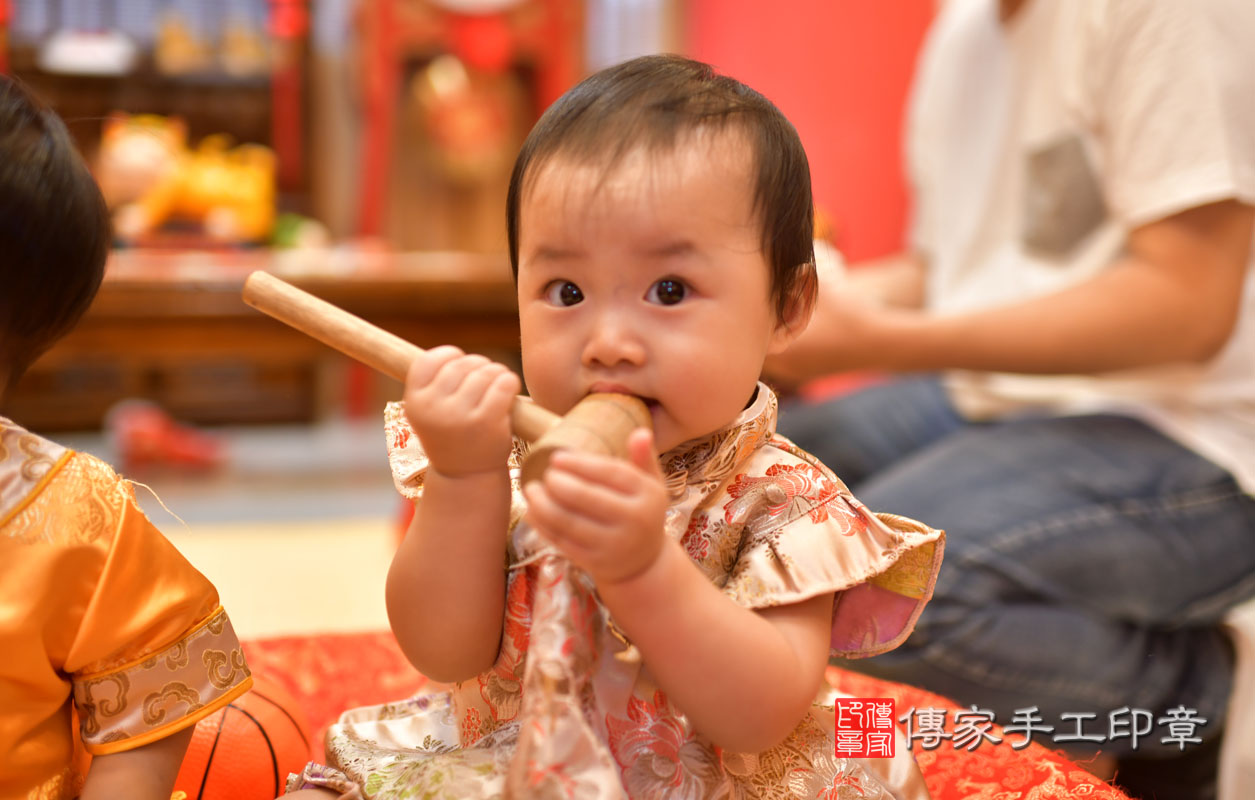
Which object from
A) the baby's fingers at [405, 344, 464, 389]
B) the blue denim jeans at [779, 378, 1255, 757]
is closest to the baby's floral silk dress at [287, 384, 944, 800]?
the baby's fingers at [405, 344, 464, 389]

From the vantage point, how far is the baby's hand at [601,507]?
423mm

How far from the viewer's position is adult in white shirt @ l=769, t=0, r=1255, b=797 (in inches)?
38.5

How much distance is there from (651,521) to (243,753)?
0.39 meters

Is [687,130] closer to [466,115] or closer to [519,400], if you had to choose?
[519,400]

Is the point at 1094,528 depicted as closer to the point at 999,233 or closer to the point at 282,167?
the point at 999,233

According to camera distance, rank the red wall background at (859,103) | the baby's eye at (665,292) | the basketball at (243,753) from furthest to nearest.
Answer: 1. the red wall background at (859,103)
2. the basketball at (243,753)
3. the baby's eye at (665,292)

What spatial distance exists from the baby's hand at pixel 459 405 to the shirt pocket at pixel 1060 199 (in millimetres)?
891

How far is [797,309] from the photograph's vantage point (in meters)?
0.59

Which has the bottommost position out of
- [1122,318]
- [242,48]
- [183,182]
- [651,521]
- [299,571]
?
[299,571]

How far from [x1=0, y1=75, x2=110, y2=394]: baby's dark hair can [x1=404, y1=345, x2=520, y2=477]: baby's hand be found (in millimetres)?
178

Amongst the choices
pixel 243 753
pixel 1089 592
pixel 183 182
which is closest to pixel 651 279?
pixel 243 753

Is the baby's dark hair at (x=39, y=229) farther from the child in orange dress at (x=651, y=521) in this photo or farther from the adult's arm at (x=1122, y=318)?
the adult's arm at (x=1122, y=318)

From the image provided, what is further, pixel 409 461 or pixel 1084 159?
pixel 1084 159

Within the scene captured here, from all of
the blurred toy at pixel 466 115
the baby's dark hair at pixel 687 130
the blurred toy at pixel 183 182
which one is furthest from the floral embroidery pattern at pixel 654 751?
the blurred toy at pixel 466 115
